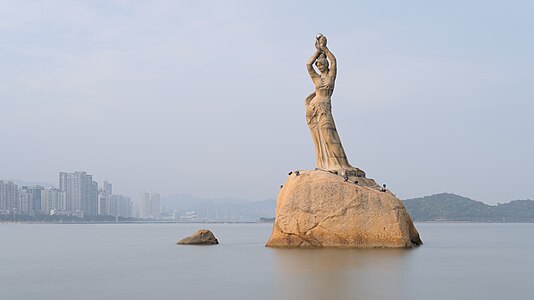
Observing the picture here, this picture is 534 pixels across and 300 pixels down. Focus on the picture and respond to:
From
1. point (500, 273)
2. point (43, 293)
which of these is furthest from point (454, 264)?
point (43, 293)

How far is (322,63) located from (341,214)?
5716 millimetres

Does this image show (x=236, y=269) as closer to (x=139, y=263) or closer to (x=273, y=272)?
(x=273, y=272)

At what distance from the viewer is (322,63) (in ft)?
86.4

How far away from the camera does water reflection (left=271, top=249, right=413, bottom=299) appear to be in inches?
551

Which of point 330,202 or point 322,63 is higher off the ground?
point 322,63

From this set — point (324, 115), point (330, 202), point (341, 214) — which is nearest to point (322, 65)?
point (324, 115)

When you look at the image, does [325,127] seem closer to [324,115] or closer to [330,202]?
[324,115]

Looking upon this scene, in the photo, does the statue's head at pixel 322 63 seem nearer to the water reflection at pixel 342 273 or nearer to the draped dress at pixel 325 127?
the draped dress at pixel 325 127

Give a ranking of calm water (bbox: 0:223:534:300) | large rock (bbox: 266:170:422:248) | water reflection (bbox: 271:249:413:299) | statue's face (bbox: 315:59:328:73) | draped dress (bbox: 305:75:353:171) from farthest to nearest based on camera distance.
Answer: statue's face (bbox: 315:59:328:73) → draped dress (bbox: 305:75:353:171) → large rock (bbox: 266:170:422:248) → calm water (bbox: 0:223:534:300) → water reflection (bbox: 271:249:413:299)

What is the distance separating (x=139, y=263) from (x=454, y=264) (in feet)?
32.2

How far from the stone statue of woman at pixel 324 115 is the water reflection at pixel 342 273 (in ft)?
12.8

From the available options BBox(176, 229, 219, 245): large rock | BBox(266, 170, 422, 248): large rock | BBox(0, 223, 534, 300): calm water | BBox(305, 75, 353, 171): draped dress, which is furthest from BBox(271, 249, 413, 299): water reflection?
BBox(176, 229, 219, 245): large rock

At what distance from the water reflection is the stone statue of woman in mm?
3908

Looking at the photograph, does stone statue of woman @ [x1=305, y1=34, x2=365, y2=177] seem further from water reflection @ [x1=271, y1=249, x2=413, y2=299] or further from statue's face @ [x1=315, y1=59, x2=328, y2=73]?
water reflection @ [x1=271, y1=249, x2=413, y2=299]
